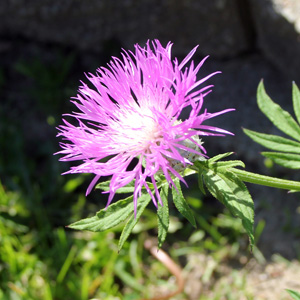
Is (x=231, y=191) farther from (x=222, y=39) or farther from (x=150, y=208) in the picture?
(x=222, y=39)

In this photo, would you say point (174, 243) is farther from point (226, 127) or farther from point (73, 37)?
point (73, 37)

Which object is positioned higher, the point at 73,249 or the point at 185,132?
the point at 185,132

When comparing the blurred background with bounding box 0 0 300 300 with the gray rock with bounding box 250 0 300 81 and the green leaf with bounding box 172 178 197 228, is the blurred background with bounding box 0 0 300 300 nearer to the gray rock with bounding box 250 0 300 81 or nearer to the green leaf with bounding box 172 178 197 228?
the gray rock with bounding box 250 0 300 81

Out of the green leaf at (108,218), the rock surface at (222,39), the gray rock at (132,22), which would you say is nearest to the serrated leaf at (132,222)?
the green leaf at (108,218)

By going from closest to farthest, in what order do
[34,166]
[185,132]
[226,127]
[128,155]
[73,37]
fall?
[185,132] < [128,155] < [226,127] < [34,166] < [73,37]

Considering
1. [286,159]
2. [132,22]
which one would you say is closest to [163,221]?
[286,159]

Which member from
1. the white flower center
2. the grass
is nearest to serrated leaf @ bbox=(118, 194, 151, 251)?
the white flower center

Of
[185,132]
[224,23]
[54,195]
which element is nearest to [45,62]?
[54,195]

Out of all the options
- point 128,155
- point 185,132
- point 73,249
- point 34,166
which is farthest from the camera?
point 34,166
